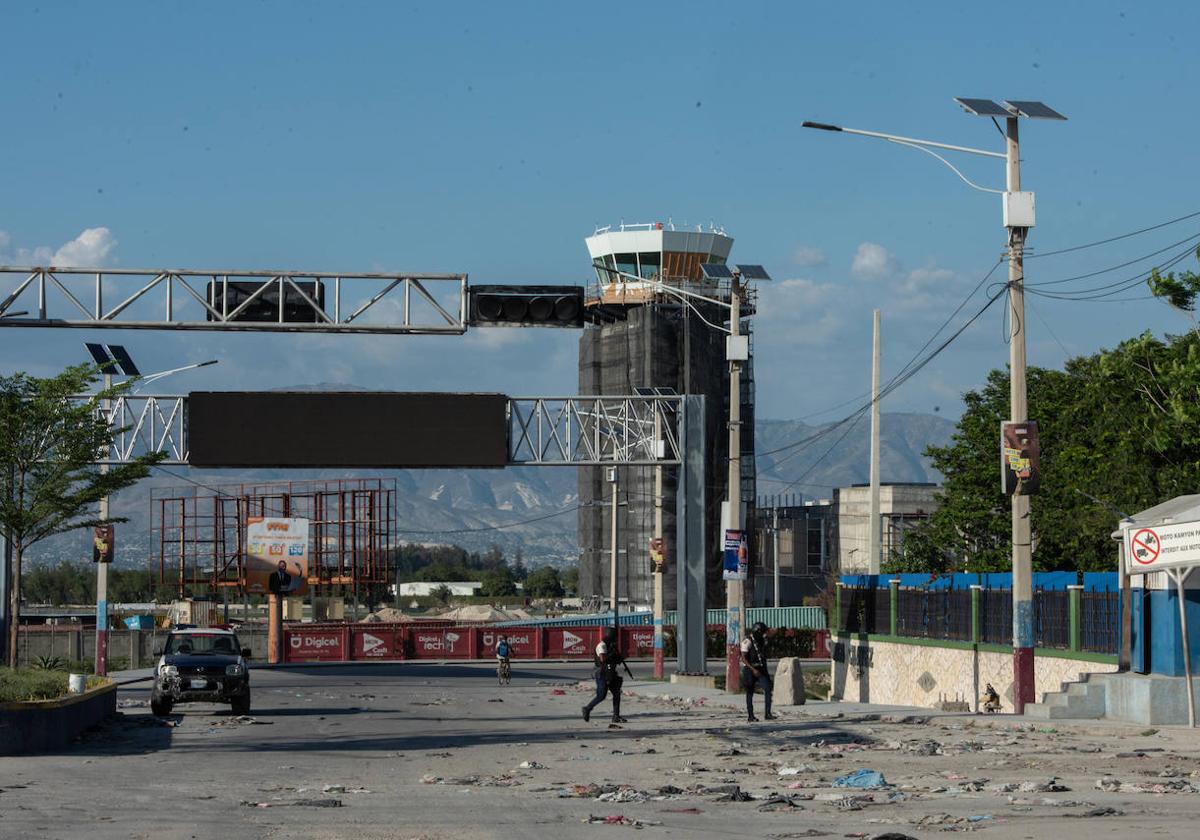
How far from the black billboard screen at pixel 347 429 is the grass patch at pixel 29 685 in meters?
17.9

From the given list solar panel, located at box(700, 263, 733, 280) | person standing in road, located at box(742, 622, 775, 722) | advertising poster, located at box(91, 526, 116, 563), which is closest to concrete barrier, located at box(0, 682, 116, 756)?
person standing in road, located at box(742, 622, 775, 722)

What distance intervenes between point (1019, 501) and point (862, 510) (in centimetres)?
13561

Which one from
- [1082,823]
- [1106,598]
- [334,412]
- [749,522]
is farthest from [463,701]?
[749,522]

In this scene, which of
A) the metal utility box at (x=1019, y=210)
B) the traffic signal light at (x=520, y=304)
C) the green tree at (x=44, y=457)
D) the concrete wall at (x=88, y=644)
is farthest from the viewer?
the concrete wall at (x=88, y=644)

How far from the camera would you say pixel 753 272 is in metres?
44.8

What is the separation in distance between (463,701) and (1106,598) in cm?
1721

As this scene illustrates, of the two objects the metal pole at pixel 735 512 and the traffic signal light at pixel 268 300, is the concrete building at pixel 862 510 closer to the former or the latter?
the metal pole at pixel 735 512

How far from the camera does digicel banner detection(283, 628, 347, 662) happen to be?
73.9 m

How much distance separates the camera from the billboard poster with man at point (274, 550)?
284ft

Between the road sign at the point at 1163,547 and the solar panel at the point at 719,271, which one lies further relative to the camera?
the solar panel at the point at 719,271

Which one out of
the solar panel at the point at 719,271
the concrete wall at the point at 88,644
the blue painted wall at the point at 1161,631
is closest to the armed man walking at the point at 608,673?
the blue painted wall at the point at 1161,631

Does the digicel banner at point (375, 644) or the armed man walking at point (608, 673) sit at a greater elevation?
the armed man walking at point (608, 673)

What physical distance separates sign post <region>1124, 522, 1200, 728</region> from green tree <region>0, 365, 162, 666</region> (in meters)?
17.6

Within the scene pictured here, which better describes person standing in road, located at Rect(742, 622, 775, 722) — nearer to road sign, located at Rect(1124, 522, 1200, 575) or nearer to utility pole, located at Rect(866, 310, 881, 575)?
road sign, located at Rect(1124, 522, 1200, 575)
